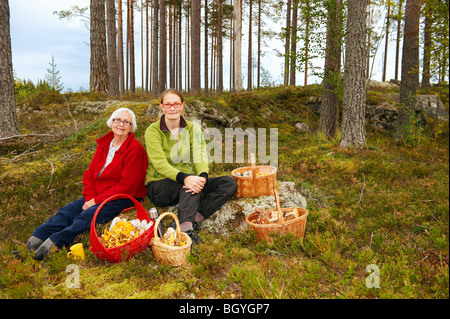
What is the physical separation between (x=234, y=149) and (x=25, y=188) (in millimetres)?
4871

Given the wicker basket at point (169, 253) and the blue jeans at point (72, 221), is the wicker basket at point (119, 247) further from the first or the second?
the blue jeans at point (72, 221)

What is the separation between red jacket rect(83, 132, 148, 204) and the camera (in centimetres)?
427

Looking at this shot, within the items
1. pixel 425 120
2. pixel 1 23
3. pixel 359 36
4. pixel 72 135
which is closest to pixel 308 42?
pixel 359 36

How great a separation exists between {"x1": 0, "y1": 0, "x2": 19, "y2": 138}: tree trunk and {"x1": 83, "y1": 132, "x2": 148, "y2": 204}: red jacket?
4466mm

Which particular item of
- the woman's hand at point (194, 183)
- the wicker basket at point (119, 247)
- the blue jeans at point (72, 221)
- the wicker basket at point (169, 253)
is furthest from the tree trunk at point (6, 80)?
the wicker basket at point (169, 253)

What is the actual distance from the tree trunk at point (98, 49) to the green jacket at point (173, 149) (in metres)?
8.45

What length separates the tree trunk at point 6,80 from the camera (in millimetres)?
7039

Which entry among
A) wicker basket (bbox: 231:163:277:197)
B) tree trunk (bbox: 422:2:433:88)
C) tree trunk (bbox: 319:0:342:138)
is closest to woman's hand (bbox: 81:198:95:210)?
wicker basket (bbox: 231:163:277:197)

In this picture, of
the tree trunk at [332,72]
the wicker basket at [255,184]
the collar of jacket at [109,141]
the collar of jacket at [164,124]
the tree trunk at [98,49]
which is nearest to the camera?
the collar of jacket at [109,141]

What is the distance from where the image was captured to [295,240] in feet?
12.5

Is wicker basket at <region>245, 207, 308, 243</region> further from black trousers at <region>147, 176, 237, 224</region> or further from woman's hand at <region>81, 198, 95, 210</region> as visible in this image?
woman's hand at <region>81, 198, 95, 210</region>

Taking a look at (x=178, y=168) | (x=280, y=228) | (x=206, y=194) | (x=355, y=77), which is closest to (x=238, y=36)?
(x=355, y=77)

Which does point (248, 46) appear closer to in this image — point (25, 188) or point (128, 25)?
point (128, 25)
